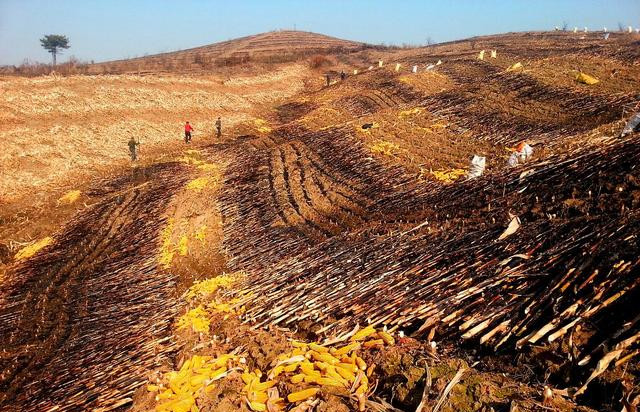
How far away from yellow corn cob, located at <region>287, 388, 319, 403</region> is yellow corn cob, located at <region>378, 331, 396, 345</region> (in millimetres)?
1079

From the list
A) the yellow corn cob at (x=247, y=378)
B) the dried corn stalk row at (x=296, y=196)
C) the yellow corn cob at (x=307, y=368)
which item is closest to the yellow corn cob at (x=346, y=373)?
the yellow corn cob at (x=307, y=368)

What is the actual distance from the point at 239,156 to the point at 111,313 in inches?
466

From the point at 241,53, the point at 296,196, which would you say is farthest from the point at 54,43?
the point at 296,196

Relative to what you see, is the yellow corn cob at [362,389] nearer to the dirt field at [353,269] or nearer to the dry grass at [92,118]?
the dirt field at [353,269]

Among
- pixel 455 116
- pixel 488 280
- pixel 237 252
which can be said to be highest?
pixel 455 116

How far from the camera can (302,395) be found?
4207mm

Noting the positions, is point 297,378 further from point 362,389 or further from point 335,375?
point 362,389

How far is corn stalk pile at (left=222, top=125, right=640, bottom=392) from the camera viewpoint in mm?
4293

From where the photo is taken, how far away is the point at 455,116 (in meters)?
18.8

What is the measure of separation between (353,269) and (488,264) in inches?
93.6

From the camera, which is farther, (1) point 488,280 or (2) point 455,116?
(2) point 455,116

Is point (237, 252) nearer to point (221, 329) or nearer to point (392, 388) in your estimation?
point (221, 329)

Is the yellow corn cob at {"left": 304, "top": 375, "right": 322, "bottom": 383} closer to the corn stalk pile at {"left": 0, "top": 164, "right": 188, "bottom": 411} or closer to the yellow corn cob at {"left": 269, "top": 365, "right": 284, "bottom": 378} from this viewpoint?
the yellow corn cob at {"left": 269, "top": 365, "right": 284, "bottom": 378}

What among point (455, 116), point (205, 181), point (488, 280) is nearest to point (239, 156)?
point (205, 181)
